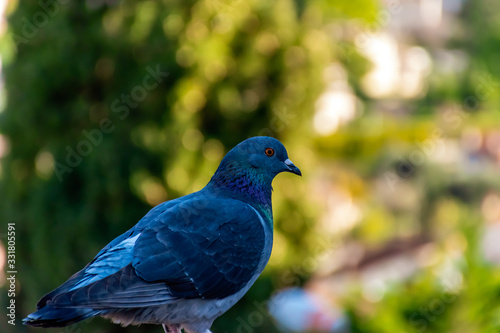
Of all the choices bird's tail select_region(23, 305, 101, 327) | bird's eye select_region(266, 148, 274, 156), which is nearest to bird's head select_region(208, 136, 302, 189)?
bird's eye select_region(266, 148, 274, 156)

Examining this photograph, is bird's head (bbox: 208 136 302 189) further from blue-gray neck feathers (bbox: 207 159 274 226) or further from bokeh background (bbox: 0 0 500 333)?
bokeh background (bbox: 0 0 500 333)

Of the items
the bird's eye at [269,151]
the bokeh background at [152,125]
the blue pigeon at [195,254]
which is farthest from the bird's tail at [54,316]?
the bokeh background at [152,125]

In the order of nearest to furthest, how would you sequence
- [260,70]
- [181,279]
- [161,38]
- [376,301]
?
[181,279], [376,301], [161,38], [260,70]

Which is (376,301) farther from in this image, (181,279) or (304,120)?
(181,279)

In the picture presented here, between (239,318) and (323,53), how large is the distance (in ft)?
10.2

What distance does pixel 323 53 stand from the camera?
623 centimetres

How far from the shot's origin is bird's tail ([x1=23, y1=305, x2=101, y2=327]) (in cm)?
152

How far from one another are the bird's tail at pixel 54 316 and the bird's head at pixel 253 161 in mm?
811

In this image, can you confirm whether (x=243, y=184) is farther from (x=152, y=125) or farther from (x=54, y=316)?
(x=152, y=125)

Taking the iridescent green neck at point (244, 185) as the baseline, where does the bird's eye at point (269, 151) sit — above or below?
above

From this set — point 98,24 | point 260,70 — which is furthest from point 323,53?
point 98,24

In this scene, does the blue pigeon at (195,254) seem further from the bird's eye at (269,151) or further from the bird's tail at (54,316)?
the bird's tail at (54,316)

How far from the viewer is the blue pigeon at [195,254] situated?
185 cm

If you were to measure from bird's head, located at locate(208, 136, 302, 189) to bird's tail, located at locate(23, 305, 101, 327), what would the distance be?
81cm
